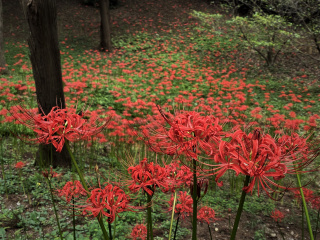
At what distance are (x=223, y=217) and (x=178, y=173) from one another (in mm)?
2274

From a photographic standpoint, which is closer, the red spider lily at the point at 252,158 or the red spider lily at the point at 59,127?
the red spider lily at the point at 252,158

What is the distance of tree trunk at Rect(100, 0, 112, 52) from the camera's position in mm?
11258

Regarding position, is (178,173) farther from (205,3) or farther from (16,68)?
(205,3)

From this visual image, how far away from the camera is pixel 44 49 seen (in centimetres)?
334

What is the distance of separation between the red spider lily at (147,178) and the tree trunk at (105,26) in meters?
11.5

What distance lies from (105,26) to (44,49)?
880 centimetres

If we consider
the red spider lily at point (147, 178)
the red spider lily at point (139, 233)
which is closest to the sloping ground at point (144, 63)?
the red spider lily at point (139, 233)

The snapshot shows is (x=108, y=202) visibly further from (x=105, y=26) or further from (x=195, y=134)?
(x=105, y=26)

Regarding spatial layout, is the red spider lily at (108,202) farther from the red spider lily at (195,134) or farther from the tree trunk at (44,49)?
the tree trunk at (44,49)

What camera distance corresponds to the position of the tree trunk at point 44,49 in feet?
10.4

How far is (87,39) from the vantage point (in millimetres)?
13125

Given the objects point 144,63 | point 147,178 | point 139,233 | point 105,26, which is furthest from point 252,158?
point 105,26

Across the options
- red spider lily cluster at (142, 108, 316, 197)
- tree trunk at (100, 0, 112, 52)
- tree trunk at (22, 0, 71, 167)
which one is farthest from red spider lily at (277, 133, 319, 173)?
tree trunk at (100, 0, 112, 52)

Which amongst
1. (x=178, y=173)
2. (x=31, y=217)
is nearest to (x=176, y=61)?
(x=31, y=217)
